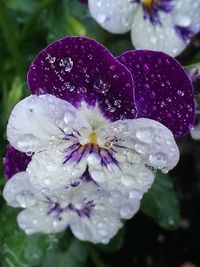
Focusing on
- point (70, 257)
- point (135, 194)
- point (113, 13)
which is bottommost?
point (70, 257)

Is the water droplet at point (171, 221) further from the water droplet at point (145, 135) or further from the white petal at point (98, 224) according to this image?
the water droplet at point (145, 135)

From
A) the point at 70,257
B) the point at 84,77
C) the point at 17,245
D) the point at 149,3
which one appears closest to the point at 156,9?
the point at 149,3

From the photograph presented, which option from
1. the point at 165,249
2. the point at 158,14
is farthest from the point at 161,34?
the point at 165,249

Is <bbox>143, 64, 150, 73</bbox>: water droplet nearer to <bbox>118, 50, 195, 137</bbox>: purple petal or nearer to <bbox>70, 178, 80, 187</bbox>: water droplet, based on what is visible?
<bbox>118, 50, 195, 137</bbox>: purple petal

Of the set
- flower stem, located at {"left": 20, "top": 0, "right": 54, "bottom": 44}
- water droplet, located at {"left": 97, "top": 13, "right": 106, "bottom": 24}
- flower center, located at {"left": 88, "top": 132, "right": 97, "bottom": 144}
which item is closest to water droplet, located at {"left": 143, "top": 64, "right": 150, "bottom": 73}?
flower center, located at {"left": 88, "top": 132, "right": 97, "bottom": 144}

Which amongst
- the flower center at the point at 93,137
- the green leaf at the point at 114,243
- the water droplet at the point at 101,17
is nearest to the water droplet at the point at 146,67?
the flower center at the point at 93,137

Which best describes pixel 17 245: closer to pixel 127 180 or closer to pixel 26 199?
pixel 26 199

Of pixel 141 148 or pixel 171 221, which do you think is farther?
pixel 171 221
